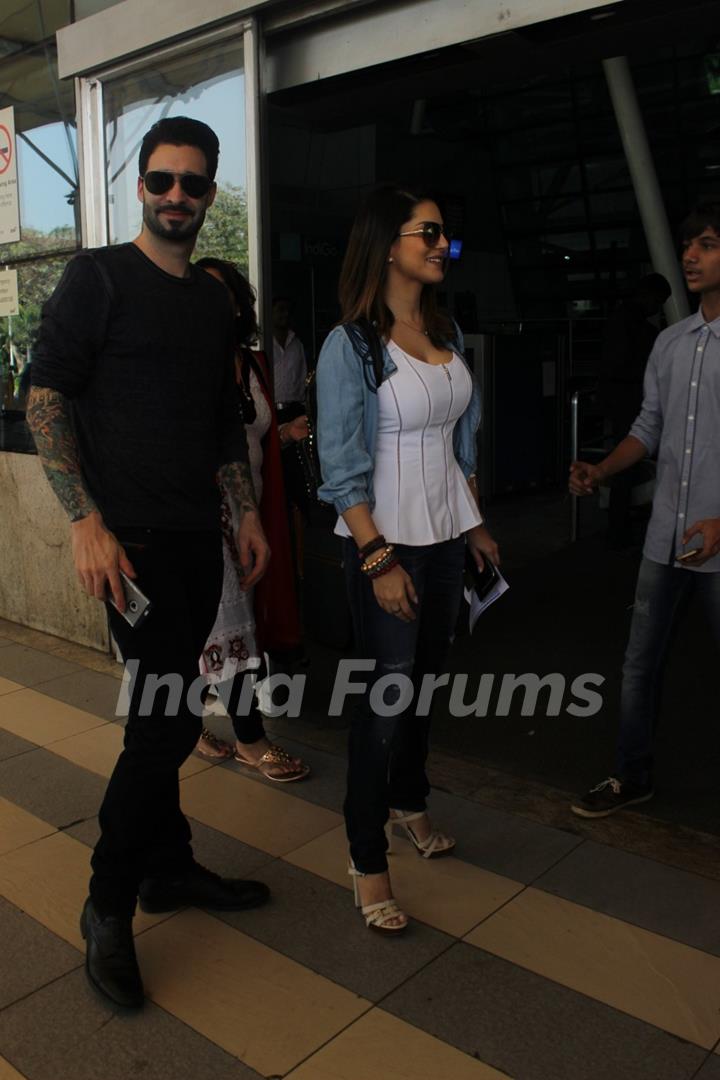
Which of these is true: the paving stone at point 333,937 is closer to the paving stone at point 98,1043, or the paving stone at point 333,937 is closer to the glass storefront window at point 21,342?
the paving stone at point 98,1043

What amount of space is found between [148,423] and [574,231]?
53.1 feet

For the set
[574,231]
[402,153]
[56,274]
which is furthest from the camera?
[574,231]

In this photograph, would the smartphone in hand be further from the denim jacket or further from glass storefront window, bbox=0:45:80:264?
glass storefront window, bbox=0:45:80:264

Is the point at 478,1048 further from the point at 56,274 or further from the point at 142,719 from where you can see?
the point at 56,274

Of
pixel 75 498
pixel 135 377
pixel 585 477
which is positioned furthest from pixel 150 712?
pixel 585 477

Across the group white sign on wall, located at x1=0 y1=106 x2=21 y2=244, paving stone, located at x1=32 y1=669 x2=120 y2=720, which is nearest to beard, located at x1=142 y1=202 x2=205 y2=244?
paving stone, located at x1=32 y1=669 x2=120 y2=720

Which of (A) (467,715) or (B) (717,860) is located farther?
(A) (467,715)

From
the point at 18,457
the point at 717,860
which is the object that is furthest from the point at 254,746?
the point at 18,457

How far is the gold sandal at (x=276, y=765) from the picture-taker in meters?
3.50

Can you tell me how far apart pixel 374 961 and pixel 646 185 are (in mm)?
8434

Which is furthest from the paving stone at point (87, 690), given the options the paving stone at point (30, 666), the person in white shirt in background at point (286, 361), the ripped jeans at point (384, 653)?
the person in white shirt in background at point (286, 361)

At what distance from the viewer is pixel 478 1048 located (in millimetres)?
2125

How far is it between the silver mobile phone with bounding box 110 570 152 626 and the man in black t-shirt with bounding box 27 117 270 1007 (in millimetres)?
17

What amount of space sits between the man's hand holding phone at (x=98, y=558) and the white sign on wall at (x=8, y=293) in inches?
148
